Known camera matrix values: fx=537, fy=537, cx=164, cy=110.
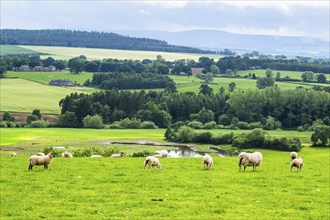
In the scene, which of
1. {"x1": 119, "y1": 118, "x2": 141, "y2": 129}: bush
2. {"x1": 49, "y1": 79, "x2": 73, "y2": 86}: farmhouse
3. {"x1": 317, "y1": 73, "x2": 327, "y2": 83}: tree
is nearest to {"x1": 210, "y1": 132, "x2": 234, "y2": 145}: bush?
{"x1": 119, "y1": 118, "x2": 141, "y2": 129}: bush

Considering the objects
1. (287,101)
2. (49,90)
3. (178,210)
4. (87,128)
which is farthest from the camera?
(49,90)

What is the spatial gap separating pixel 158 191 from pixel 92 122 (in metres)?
90.6

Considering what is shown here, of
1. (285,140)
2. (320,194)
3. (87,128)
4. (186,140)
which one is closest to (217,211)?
(320,194)

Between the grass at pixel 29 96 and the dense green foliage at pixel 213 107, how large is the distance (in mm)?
9165

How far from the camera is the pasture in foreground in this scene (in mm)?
22328

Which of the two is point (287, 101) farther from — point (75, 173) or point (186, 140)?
point (75, 173)

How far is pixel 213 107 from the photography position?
439 ft

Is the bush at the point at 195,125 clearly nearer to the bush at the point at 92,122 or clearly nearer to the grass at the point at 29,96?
the bush at the point at 92,122

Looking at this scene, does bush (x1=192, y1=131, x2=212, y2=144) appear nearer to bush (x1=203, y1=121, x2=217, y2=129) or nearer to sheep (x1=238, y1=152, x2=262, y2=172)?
bush (x1=203, y1=121, x2=217, y2=129)

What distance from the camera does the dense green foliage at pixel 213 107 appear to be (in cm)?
12344

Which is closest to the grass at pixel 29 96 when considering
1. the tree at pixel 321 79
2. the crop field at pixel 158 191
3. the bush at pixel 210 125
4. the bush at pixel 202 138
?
the bush at pixel 210 125

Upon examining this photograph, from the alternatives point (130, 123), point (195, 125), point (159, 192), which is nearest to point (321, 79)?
point (195, 125)

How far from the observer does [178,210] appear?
74.5ft

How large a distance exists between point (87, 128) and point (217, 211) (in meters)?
94.3
